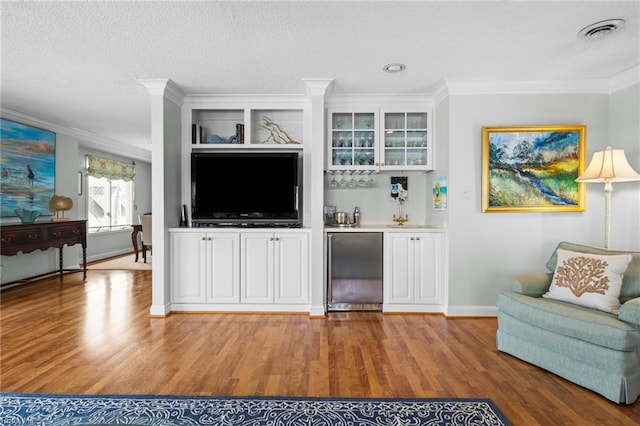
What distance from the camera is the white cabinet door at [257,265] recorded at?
148 inches

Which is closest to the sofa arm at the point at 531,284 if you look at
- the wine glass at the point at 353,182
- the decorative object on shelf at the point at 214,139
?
the wine glass at the point at 353,182

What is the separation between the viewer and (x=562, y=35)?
258cm

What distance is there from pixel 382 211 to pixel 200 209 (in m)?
2.11

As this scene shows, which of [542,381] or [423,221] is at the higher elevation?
[423,221]

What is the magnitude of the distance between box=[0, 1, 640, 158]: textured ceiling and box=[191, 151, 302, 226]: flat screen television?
0.75 m

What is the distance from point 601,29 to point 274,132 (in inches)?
121

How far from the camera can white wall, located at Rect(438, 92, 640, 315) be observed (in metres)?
3.54

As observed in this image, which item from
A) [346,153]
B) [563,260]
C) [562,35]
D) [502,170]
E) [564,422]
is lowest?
[564,422]

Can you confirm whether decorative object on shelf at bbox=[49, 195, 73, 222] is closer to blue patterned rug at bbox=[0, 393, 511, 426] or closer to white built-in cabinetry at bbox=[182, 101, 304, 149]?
white built-in cabinetry at bbox=[182, 101, 304, 149]

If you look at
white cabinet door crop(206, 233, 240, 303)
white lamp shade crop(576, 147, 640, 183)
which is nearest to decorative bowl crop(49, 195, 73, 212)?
white cabinet door crop(206, 233, 240, 303)

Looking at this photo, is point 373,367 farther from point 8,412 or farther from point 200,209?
point 200,209

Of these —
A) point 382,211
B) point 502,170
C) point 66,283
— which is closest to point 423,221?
point 382,211

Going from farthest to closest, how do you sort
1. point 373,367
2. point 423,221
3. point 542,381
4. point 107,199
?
point 107,199, point 423,221, point 373,367, point 542,381

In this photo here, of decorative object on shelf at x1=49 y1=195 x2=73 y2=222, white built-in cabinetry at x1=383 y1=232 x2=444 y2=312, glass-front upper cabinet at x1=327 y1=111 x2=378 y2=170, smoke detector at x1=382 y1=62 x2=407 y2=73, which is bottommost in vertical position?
white built-in cabinetry at x1=383 y1=232 x2=444 y2=312
